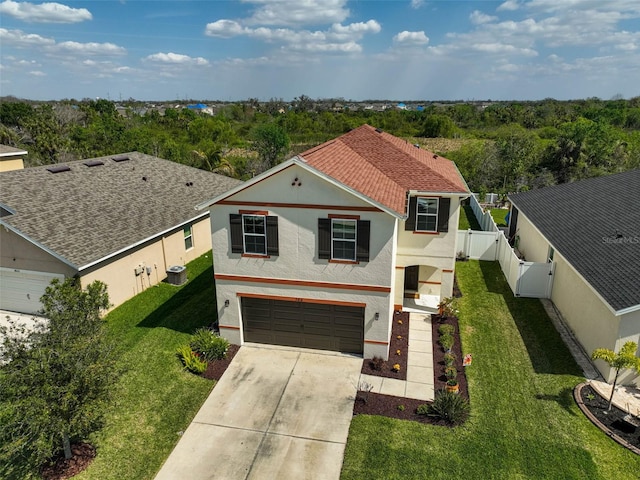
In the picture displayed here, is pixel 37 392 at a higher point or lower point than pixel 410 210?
lower

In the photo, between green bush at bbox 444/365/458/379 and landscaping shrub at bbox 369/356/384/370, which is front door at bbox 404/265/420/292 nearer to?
landscaping shrub at bbox 369/356/384/370

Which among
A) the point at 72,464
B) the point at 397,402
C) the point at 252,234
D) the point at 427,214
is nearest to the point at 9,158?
the point at 252,234

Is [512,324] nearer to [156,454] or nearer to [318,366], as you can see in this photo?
[318,366]

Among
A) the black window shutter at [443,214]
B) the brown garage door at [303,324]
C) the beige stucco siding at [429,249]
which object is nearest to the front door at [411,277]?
the beige stucco siding at [429,249]

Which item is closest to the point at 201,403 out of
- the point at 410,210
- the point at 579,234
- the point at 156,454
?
the point at 156,454

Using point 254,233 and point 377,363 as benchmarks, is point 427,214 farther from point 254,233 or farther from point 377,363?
point 254,233

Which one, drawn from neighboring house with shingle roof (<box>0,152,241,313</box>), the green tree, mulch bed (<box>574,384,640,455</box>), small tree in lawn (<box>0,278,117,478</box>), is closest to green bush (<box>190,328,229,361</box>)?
small tree in lawn (<box>0,278,117,478</box>)

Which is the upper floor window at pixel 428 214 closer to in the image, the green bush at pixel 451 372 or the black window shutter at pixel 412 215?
the black window shutter at pixel 412 215

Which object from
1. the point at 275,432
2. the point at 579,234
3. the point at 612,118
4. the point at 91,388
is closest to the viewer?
the point at 91,388
